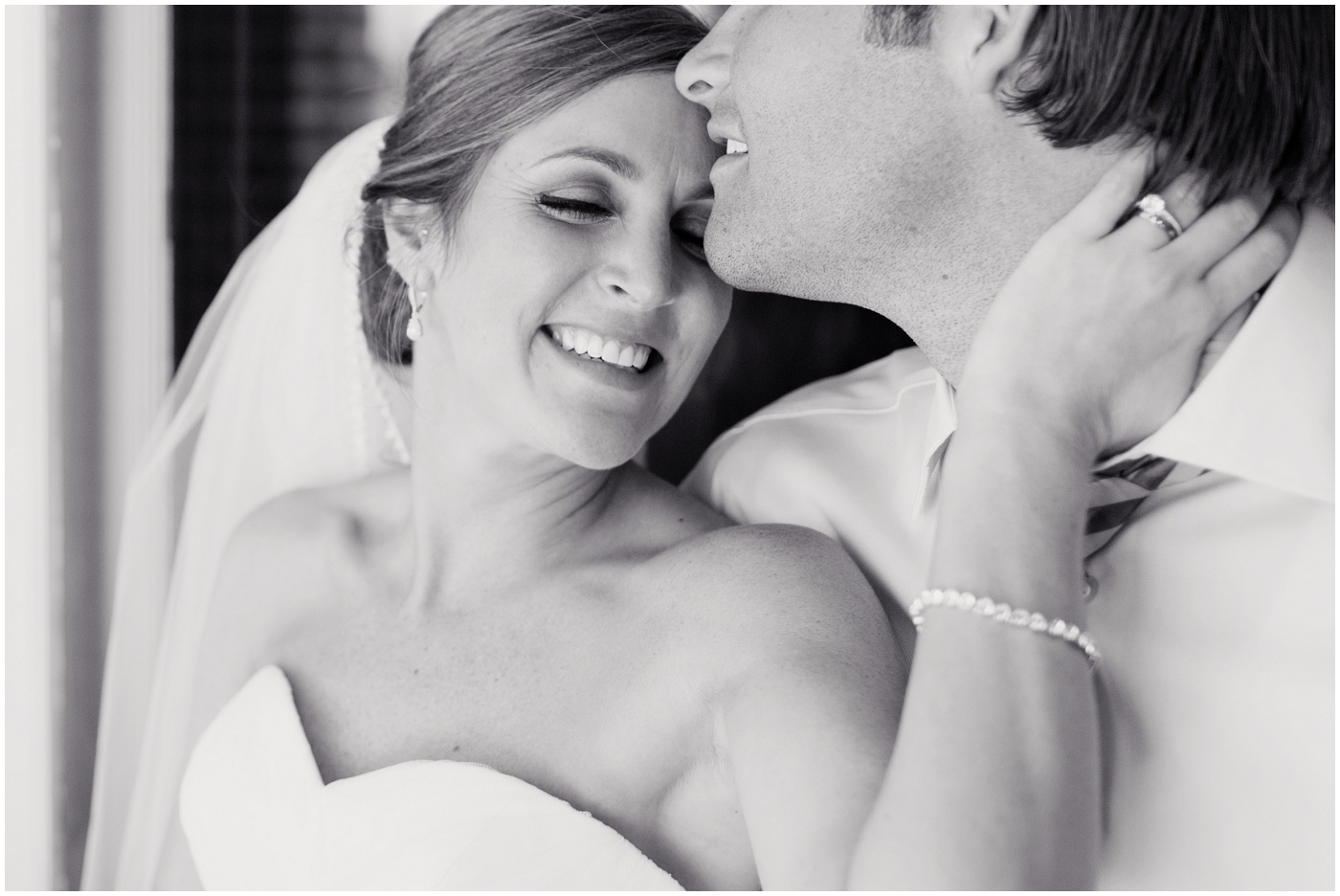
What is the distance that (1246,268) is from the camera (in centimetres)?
116

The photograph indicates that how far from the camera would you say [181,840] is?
2.01 metres

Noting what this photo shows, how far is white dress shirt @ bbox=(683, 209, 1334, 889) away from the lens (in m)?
1.14

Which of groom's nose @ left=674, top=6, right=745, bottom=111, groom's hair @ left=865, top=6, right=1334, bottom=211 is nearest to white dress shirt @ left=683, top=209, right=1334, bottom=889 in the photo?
groom's hair @ left=865, top=6, right=1334, bottom=211

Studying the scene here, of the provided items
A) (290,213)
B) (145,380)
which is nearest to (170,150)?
(145,380)

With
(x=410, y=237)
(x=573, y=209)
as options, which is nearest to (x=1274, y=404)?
(x=573, y=209)

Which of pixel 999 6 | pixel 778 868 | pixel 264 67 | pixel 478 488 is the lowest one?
pixel 778 868

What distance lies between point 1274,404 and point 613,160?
0.85m

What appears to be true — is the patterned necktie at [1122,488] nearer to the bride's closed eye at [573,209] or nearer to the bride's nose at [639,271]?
the bride's nose at [639,271]

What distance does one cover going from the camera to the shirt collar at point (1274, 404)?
3.73 feet

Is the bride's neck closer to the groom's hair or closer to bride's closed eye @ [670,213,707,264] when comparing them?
bride's closed eye @ [670,213,707,264]

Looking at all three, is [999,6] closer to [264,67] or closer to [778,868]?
[778,868]

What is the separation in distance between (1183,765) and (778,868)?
46 centimetres

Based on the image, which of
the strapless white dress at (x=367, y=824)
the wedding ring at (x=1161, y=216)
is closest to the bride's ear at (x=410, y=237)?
the strapless white dress at (x=367, y=824)

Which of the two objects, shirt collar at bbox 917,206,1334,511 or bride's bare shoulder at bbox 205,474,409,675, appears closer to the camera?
shirt collar at bbox 917,206,1334,511
